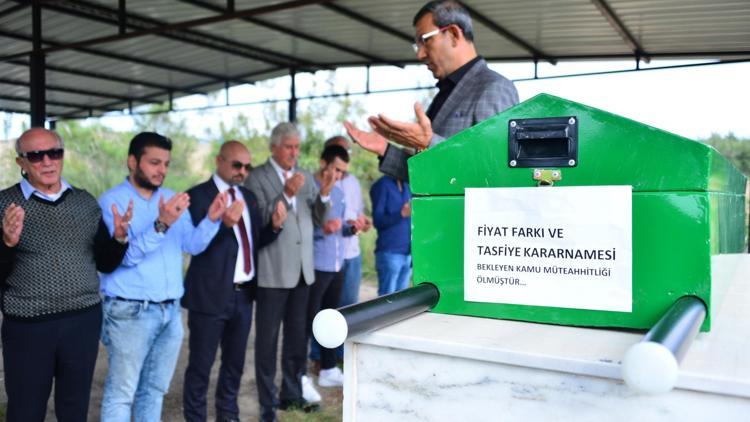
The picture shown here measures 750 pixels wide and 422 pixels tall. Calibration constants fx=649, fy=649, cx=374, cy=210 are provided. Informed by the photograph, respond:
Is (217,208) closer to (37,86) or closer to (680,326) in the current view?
(680,326)

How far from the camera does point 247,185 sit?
4.33 m

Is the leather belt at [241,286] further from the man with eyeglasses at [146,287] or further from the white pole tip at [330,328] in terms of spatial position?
the white pole tip at [330,328]

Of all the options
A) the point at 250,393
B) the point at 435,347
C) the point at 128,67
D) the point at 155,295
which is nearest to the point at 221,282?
the point at 155,295

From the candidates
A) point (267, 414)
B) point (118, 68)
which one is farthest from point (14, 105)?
point (267, 414)

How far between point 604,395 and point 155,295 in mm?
2716

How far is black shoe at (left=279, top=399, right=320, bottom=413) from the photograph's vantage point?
4531 millimetres

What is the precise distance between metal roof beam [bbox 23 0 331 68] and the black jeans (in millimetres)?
A: 3370

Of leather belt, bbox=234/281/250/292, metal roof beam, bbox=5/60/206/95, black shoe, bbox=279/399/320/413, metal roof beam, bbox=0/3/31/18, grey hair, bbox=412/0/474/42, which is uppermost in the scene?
metal roof beam, bbox=0/3/31/18

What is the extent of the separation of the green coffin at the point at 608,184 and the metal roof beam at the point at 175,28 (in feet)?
14.8

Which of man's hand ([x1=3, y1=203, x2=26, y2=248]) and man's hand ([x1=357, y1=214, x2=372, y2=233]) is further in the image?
man's hand ([x1=357, y1=214, x2=372, y2=233])

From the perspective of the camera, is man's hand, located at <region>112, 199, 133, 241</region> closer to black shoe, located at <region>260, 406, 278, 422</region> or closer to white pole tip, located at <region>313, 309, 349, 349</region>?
black shoe, located at <region>260, 406, 278, 422</region>

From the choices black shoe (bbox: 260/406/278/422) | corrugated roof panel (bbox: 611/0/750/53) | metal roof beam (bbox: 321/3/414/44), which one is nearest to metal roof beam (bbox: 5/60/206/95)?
metal roof beam (bbox: 321/3/414/44)

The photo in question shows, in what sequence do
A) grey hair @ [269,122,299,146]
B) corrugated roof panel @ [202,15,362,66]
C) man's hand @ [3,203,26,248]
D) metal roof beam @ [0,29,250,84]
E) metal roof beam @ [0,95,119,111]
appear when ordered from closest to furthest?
man's hand @ [3,203,26,248]
grey hair @ [269,122,299,146]
metal roof beam @ [0,29,250,84]
corrugated roof panel @ [202,15,362,66]
metal roof beam @ [0,95,119,111]

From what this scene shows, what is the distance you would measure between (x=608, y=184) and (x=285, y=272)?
338 centimetres
